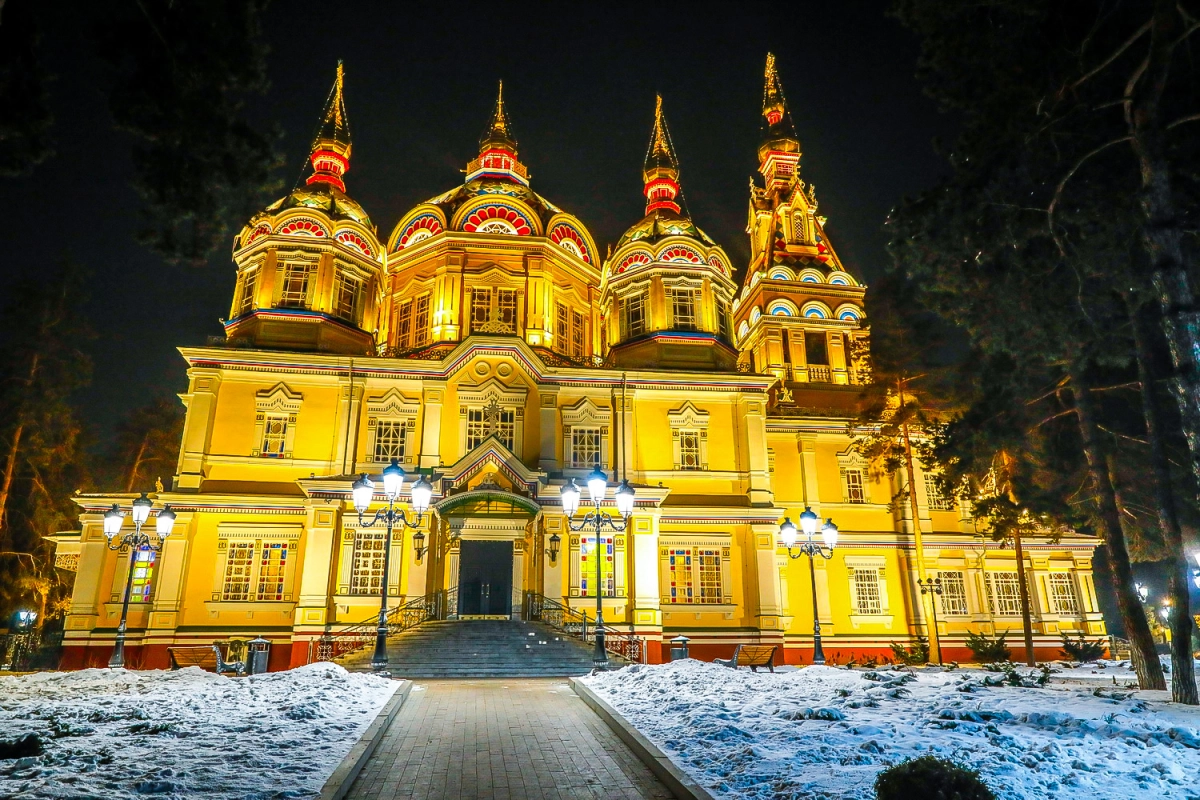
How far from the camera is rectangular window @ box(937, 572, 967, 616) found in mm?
28562

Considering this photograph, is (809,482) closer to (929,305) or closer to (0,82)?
(929,305)

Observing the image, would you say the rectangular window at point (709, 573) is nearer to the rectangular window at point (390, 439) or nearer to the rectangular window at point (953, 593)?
the rectangular window at point (953, 593)

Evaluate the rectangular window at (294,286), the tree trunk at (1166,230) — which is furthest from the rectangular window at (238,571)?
the tree trunk at (1166,230)

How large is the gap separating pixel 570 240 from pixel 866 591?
1865cm

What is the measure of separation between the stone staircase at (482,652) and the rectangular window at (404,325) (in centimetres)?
1265

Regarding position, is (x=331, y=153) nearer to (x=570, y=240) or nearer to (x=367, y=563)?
(x=570, y=240)

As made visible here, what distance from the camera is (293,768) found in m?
6.63

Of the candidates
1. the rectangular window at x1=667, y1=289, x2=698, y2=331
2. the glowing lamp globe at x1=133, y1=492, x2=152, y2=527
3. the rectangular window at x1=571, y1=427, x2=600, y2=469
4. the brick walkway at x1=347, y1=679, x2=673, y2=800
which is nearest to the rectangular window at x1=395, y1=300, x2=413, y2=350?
the rectangular window at x1=571, y1=427, x2=600, y2=469

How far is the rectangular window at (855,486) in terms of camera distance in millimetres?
29312

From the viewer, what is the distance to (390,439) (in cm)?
2575

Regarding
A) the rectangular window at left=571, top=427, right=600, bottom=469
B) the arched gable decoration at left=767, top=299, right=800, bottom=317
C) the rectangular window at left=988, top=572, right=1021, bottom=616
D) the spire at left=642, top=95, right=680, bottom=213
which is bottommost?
the rectangular window at left=988, top=572, right=1021, bottom=616

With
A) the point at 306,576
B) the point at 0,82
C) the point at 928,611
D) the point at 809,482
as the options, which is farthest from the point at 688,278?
the point at 0,82

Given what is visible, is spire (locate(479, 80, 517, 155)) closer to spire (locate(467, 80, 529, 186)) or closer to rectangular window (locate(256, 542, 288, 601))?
spire (locate(467, 80, 529, 186))

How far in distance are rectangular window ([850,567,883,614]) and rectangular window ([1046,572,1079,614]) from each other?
7.22 metres
